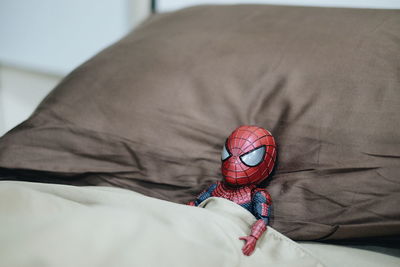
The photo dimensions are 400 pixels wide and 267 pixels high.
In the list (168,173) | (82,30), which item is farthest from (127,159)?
(82,30)

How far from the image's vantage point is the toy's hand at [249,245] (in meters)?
0.52

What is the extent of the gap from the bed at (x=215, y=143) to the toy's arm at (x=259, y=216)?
2 cm

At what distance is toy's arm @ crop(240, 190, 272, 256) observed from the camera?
0.53 m

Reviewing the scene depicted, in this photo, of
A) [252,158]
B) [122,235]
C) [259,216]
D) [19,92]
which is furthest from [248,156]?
[19,92]

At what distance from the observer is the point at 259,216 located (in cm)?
64

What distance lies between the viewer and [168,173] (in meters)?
0.74

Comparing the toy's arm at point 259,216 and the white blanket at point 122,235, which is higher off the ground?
the white blanket at point 122,235

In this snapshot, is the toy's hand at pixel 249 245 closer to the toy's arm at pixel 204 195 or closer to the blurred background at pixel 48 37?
the toy's arm at pixel 204 195

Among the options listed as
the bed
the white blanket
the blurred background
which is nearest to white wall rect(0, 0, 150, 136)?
the blurred background

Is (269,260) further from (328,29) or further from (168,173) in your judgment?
(328,29)

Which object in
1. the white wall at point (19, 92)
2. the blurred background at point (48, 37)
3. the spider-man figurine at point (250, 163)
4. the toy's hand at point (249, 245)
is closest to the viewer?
the toy's hand at point (249, 245)

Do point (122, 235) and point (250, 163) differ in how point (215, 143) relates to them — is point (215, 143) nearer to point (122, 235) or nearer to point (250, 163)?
point (250, 163)

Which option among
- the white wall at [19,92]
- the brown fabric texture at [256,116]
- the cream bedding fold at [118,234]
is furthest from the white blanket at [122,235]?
the white wall at [19,92]

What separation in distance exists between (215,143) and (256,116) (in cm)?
10
